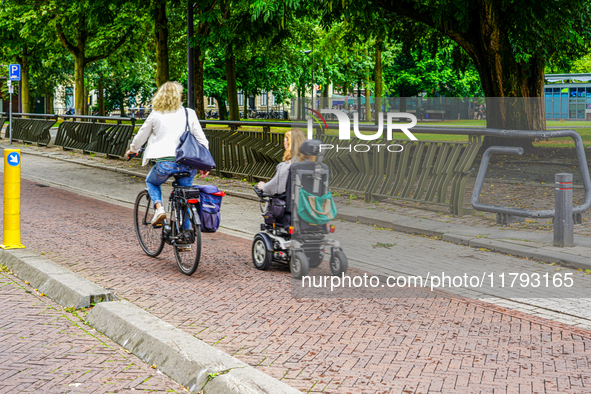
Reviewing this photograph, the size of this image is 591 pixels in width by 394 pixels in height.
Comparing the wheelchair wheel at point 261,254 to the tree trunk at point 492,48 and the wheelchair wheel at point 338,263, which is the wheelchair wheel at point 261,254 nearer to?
the wheelchair wheel at point 338,263

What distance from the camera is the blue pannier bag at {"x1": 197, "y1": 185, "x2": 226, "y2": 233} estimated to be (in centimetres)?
639

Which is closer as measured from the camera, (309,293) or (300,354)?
(300,354)

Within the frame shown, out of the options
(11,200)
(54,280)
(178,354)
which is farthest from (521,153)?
(11,200)

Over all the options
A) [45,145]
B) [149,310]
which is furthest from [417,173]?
[45,145]

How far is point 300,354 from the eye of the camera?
4273 millimetres

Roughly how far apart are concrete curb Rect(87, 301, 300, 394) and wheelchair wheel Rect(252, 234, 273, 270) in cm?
172

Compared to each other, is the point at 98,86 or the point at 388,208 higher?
the point at 98,86

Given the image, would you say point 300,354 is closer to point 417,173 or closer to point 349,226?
point 349,226

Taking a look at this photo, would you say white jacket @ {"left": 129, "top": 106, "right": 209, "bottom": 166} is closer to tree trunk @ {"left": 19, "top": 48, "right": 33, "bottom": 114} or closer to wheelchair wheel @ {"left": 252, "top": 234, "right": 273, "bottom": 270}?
wheelchair wheel @ {"left": 252, "top": 234, "right": 273, "bottom": 270}

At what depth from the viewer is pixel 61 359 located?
4254 millimetres

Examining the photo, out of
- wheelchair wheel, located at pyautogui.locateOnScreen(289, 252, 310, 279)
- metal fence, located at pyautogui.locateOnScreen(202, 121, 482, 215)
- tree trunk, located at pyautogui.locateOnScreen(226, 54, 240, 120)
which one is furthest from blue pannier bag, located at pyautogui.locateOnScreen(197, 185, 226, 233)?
tree trunk, located at pyautogui.locateOnScreen(226, 54, 240, 120)

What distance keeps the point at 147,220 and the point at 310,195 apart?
2.21 metres

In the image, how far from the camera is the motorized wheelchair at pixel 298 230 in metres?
6.04

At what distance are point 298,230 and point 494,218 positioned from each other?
4308 mm
